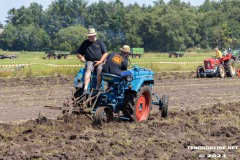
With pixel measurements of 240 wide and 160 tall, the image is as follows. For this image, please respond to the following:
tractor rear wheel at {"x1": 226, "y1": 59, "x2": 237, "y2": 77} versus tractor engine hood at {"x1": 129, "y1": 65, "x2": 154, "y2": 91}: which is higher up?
tractor engine hood at {"x1": 129, "y1": 65, "x2": 154, "y2": 91}

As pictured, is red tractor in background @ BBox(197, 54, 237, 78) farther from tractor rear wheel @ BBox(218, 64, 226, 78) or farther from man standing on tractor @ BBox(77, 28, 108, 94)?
man standing on tractor @ BBox(77, 28, 108, 94)

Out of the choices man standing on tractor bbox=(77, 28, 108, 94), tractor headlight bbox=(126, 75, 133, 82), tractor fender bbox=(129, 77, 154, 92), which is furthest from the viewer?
man standing on tractor bbox=(77, 28, 108, 94)

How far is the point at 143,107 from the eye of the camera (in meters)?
11.0

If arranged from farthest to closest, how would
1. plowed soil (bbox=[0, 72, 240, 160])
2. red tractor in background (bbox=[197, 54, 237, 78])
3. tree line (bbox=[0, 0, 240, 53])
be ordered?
tree line (bbox=[0, 0, 240, 53]) < red tractor in background (bbox=[197, 54, 237, 78]) < plowed soil (bbox=[0, 72, 240, 160])

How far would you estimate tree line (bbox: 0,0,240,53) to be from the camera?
100m

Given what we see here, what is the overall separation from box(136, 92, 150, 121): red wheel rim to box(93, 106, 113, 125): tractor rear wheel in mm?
773

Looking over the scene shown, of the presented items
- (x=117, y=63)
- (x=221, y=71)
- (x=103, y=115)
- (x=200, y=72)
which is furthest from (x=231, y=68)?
(x=103, y=115)

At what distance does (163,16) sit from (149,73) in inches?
3621

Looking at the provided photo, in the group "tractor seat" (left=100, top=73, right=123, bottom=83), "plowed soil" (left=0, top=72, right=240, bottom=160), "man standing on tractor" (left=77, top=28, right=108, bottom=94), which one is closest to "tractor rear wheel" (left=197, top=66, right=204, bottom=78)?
"plowed soil" (left=0, top=72, right=240, bottom=160)

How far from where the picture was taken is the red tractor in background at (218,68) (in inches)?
997

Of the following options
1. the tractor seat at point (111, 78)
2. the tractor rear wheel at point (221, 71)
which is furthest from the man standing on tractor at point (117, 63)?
the tractor rear wheel at point (221, 71)

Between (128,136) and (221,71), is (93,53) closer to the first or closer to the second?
(128,136)

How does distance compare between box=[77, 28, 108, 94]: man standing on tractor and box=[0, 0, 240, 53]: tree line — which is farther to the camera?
box=[0, 0, 240, 53]: tree line

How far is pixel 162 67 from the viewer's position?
33.3m
